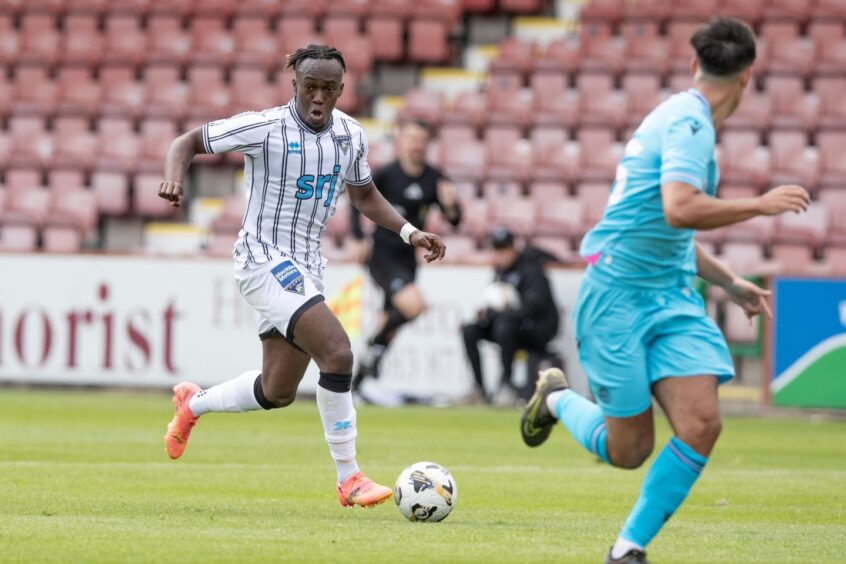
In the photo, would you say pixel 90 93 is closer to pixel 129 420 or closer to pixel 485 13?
pixel 485 13

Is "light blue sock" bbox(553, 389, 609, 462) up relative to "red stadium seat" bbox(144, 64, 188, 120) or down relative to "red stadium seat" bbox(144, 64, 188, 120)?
up

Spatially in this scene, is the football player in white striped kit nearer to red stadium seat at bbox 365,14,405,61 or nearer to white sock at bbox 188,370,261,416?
white sock at bbox 188,370,261,416

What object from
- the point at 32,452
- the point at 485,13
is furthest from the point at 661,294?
the point at 485,13

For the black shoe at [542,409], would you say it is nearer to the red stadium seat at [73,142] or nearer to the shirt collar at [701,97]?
the shirt collar at [701,97]

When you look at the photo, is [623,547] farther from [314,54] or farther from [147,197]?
[147,197]

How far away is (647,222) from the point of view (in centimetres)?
594

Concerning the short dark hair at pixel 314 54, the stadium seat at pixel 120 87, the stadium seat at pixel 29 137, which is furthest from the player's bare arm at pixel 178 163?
the stadium seat at pixel 120 87

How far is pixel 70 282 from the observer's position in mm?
17141

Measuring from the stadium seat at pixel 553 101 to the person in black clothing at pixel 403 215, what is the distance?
17.9ft

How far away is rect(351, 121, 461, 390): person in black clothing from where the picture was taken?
14.9 meters

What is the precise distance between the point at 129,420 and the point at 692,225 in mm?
8956

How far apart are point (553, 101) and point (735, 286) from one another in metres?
14.9

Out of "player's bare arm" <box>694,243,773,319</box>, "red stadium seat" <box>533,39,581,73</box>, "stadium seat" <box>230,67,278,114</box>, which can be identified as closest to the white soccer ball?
"red stadium seat" <box>533,39,581,73</box>

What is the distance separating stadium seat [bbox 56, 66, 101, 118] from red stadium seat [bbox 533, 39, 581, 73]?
628cm
